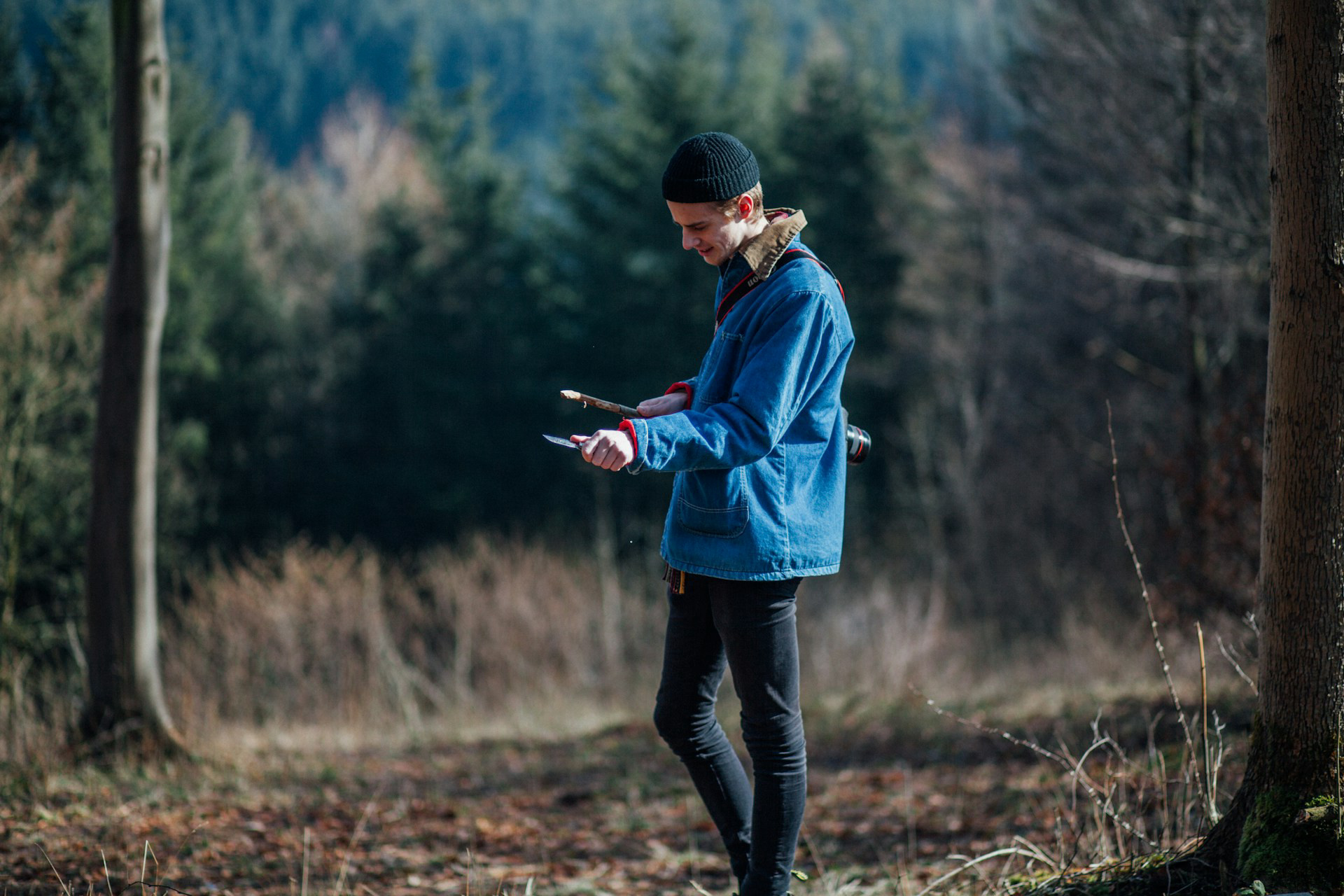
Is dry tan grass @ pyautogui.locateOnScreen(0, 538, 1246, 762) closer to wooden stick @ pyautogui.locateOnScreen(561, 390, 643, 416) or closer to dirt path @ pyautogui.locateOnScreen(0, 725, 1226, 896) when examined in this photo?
dirt path @ pyautogui.locateOnScreen(0, 725, 1226, 896)

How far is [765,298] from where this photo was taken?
2338 millimetres

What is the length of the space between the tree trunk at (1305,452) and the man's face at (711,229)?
47.8 inches

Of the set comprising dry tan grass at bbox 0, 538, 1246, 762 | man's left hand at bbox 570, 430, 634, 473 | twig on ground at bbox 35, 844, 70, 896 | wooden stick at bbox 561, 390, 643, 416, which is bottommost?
dry tan grass at bbox 0, 538, 1246, 762

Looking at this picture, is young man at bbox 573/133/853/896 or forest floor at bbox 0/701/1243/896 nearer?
young man at bbox 573/133/853/896

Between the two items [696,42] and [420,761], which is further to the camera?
[696,42]

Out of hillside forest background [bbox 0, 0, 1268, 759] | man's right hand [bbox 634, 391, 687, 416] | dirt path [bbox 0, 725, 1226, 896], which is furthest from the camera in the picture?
hillside forest background [bbox 0, 0, 1268, 759]

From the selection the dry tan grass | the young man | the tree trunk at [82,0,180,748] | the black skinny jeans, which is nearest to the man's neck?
the young man

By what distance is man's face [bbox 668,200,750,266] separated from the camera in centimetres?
238

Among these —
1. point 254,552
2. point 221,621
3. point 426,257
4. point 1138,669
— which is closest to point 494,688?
point 221,621

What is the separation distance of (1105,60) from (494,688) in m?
8.68

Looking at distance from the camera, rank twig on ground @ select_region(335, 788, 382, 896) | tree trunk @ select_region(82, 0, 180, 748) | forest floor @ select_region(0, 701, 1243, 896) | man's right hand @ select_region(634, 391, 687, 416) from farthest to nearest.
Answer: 1. tree trunk @ select_region(82, 0, 180, 748)
2. forest floor @ select_region(0, 701, 1243, 896)
3. twig on ground @ select_region(335, 788, 382, 896)
4. man's right hand @ select_region(634, 391, 687, 416)

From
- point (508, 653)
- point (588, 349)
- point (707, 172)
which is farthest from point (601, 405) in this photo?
point (588, 349)

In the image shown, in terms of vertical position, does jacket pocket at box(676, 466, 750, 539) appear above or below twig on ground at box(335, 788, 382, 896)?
above

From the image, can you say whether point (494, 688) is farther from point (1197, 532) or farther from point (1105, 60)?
point (1105, 60)
